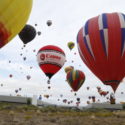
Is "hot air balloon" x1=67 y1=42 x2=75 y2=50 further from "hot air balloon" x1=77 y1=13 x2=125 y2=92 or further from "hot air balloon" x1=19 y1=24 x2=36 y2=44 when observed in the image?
"hot air balloon" x1=77 y1=13 x2=125 y2=92

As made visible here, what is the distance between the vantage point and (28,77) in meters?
51.9

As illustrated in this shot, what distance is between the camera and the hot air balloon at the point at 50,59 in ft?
92.8

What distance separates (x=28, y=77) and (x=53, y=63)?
24234 mm

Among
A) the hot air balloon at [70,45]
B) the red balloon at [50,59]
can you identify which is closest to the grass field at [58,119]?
the red balloon at [50,59]

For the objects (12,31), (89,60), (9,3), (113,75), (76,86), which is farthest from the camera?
(76,86)

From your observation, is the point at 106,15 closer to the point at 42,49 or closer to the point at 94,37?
the point at 94,37

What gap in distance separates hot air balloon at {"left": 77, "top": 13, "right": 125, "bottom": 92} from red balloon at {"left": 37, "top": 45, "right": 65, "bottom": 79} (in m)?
9.14

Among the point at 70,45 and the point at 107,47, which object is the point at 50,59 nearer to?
the point at 107,47

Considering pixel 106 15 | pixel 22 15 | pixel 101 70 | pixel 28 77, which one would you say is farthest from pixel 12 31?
pixel 28 77

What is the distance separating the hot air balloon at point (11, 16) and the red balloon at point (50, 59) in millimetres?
18833

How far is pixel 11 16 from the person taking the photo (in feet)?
28.3

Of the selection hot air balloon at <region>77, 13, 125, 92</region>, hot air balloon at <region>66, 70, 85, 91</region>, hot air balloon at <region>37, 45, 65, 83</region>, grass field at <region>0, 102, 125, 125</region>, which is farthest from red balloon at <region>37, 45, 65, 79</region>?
hot air balloon at <region>77, 13, 125, 92</region>

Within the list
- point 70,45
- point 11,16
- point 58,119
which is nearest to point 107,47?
point 58,119

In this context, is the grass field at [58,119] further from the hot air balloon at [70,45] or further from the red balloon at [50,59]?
the hot air balloon at [70,45]
